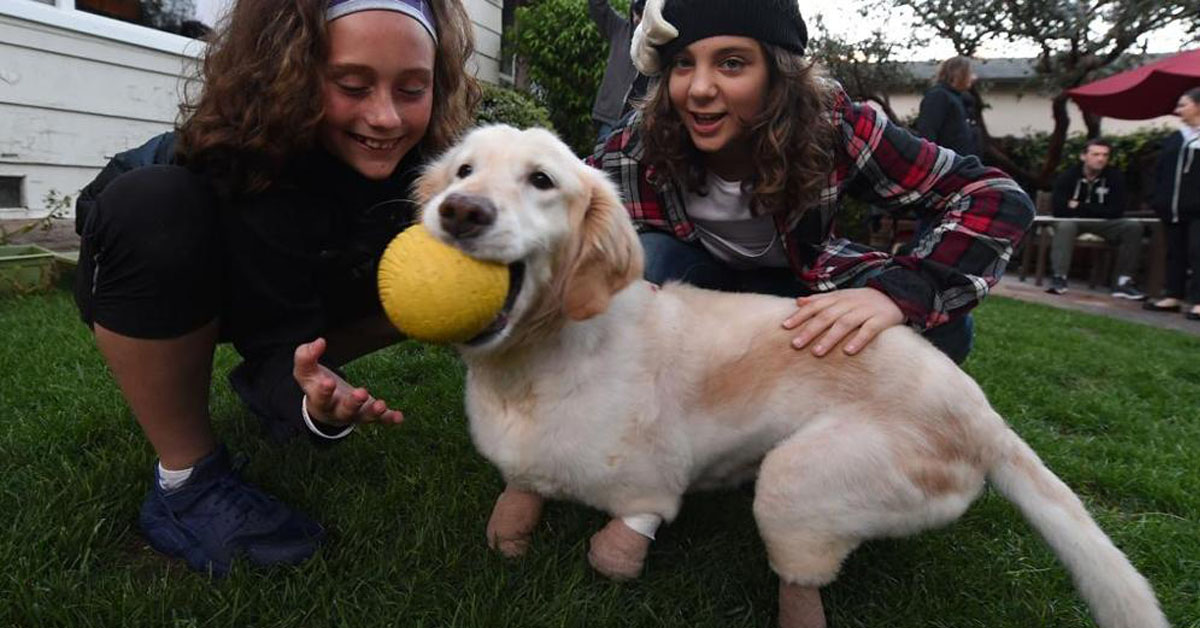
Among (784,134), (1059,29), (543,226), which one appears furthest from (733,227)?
(1059,29)

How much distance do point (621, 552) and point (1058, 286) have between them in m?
9.89

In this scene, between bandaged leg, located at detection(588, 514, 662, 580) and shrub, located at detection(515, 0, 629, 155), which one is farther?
shrub, located at detection(515, 0, 629, 155)

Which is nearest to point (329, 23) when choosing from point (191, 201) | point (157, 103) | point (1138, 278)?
point (191, 201)

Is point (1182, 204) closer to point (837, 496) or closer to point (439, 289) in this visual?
point (837, 496)

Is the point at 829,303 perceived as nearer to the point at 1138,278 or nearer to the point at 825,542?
the point at 825,542

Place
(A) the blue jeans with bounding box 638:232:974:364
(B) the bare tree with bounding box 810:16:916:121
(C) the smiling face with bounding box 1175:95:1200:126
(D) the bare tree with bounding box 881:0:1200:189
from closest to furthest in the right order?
(A) the blue jeans with bounding box 638:232:974:364
(C) the smiling face with bounding box 1175:95:1200:126
(D) the bare tree with bounding box 881:0:1200:189
(B) the bare tree with bounding box 810:16:916:121

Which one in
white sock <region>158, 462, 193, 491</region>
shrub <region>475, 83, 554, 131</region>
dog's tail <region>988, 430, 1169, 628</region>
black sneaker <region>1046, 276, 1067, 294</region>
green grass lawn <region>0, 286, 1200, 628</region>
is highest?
shrub <region>475, 83, 554, 131</region>

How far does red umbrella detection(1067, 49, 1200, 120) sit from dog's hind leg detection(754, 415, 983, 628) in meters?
10.3

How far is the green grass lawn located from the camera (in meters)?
1.70

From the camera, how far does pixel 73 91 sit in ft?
16.2

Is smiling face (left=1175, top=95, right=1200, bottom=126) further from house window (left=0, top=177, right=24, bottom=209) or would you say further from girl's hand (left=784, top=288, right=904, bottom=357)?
house window (left=0, top=177, right=24, bottom=209)

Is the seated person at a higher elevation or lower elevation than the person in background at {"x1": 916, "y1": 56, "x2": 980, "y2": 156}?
lower

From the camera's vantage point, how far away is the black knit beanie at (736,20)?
2.27 meters

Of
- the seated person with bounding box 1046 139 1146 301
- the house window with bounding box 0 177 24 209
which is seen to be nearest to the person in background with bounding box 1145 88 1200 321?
the seated person with bounding box 1046 139 1146 301
